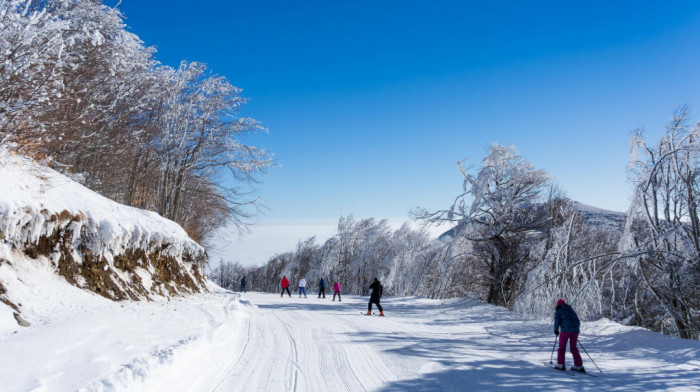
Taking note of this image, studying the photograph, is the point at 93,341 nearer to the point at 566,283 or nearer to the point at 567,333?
the point at 567,333

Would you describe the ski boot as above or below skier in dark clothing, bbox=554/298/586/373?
below

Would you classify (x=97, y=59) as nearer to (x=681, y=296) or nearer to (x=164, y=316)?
(x=164, y=316)

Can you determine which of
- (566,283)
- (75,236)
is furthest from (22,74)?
(566,283)

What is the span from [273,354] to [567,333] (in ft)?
17.6

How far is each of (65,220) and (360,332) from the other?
7.26 metres

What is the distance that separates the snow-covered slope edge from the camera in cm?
687

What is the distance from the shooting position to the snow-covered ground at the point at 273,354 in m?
4.62

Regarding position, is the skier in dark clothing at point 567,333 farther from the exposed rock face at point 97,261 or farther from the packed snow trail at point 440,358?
the exposed rock face at point 97,261

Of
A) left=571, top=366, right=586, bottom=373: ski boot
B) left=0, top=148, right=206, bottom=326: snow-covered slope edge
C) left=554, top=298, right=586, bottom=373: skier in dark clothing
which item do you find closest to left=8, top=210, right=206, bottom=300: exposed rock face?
left=0, top=148, right=206, bottom=326: snow-covered slope edge

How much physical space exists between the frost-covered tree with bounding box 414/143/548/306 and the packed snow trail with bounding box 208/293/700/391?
6.79m

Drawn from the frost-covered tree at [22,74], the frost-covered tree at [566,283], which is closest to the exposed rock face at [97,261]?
the frost-covered tree at [22,74]

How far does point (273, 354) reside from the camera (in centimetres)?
706

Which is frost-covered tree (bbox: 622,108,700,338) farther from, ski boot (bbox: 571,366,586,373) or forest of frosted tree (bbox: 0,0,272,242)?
forest of frosted tree (bbox: 0,0,272,242)

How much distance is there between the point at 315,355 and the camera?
7137mm
